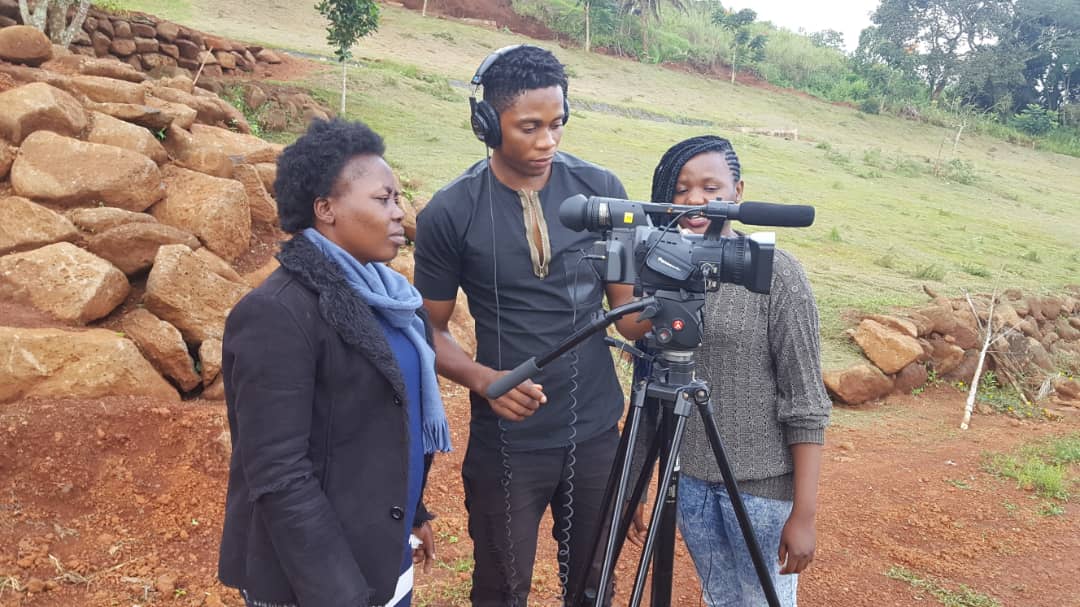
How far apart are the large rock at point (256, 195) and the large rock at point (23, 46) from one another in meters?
2.19

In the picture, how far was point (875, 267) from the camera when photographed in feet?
33.4

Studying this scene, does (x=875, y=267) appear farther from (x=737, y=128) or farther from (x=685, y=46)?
(x=685, y=46)

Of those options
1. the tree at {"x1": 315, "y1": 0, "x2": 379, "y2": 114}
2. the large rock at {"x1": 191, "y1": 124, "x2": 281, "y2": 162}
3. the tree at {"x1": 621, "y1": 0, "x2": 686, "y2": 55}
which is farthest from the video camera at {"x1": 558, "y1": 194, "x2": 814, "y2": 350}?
the tree at {"x1": 621, "y1": 0, "x2": 686, "y2": 55}

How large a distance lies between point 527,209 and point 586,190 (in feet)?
0.65

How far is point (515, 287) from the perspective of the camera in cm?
217

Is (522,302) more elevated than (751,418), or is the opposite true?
(522,302)

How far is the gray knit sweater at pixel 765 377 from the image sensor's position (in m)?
1.88

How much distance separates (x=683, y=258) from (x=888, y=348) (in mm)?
6195

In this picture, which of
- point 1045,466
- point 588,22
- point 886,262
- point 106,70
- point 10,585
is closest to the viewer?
point 10,585

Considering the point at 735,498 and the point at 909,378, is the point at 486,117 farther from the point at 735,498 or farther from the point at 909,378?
the point at 909,378

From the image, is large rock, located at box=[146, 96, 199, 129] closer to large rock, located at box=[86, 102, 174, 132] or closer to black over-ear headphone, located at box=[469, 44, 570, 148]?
large rock, located at box=[86, 102, 174, 132]

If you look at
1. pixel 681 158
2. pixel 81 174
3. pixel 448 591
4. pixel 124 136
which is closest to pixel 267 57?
pixel 124 136

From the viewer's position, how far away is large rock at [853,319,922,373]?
7066mm

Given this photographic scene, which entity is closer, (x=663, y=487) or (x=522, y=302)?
(x=663, y=487)
